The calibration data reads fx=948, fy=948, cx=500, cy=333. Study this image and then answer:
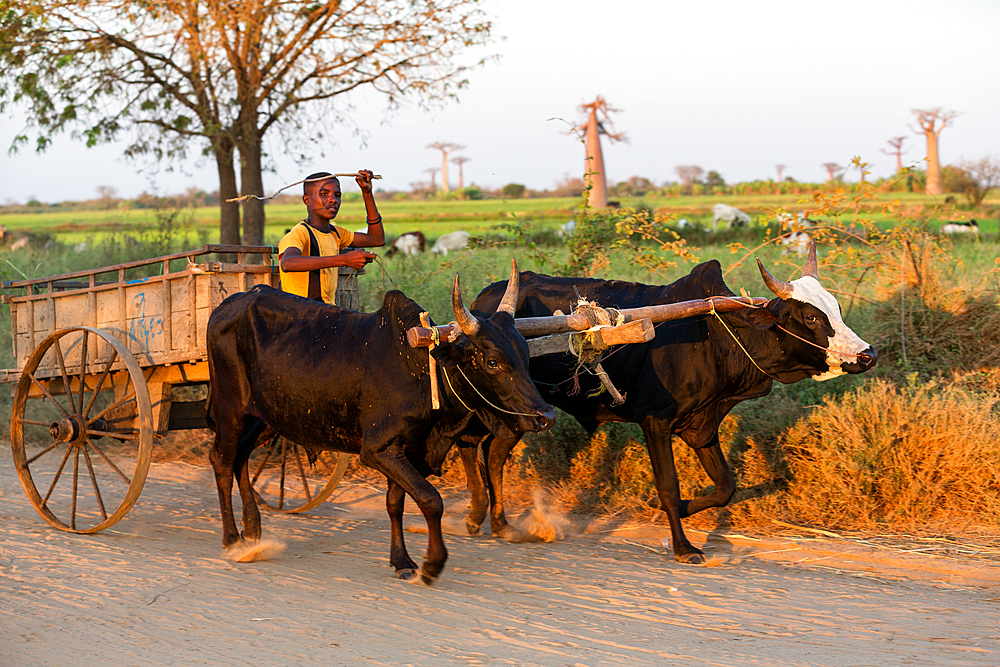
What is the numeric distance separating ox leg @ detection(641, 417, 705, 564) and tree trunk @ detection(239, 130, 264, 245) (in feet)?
28.7

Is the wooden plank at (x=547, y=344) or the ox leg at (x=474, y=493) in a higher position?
the wooden plank at (x=547, y=344)

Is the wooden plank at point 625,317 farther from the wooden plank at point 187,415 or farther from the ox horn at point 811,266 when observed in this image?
the wooden plank at point 187,415

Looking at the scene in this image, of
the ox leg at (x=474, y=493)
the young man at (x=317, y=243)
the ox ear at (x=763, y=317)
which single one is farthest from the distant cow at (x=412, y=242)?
the ox ear at (x=763, y=317)

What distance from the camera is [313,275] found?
6.06 metres

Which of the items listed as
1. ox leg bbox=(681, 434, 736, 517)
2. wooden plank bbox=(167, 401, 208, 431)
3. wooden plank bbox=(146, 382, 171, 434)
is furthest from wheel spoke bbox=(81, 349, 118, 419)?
ox leg bbox=(681, 434, 736, 517)

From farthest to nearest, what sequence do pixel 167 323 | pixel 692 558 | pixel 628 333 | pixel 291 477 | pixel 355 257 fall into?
pixel 291 477, pixel 167 323, pixel 692 558, pixel 355 257, pixel 628 333

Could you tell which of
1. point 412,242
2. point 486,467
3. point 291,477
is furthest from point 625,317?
point 412,242

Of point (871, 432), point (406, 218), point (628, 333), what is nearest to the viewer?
point (628, 333)

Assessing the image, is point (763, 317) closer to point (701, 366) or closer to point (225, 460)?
point (701, 366)

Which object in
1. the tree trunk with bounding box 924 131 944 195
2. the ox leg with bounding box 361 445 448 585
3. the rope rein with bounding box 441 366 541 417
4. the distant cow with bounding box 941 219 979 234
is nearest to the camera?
the rope rein with bounding box 441 366 541 417

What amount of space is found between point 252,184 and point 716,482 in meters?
9.32

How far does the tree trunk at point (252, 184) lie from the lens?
43.3 ft

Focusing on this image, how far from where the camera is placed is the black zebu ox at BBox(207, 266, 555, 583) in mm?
4773

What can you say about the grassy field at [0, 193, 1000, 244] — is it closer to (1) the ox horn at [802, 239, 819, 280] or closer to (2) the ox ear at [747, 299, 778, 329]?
(1) the ox horn at [802, 239, 819, 280]
